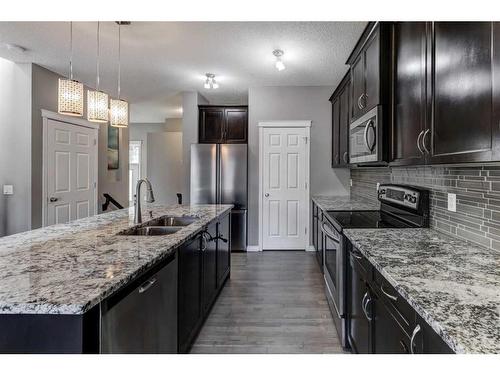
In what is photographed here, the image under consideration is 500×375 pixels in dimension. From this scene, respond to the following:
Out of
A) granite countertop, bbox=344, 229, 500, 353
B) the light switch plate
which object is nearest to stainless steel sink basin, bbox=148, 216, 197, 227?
granite countertop, bbox=344, 229, 500, 353

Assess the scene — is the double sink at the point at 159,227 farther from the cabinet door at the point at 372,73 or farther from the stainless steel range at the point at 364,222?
the cabinet door at the point at 372,73

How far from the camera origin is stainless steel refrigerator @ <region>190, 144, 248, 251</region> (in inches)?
198


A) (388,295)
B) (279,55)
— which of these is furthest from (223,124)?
(388,295)

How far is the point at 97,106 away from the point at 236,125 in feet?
10.4

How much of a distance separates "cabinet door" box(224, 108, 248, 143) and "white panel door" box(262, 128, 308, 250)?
0.59 metres

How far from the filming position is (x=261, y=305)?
9.86 feet

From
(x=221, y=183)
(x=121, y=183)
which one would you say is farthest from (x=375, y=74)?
(x=121, y=183)

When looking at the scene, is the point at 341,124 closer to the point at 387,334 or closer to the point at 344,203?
the point at 344,203

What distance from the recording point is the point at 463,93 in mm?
1267

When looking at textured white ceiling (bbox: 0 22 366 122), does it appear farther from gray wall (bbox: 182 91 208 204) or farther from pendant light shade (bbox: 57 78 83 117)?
pendant light shade (bbox: 57 78 83 117)
